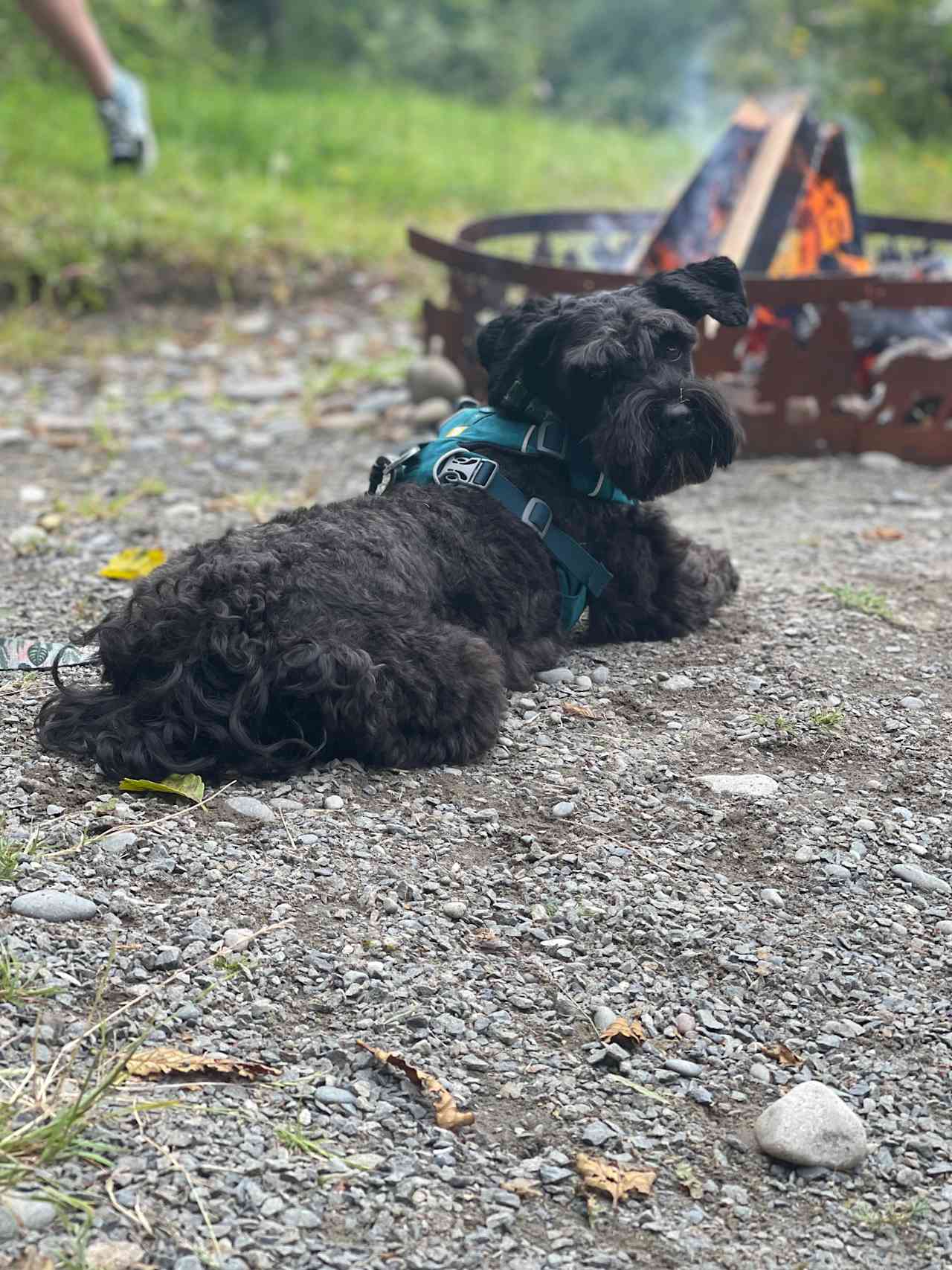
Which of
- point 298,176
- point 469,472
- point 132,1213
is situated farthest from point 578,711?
point 298,176

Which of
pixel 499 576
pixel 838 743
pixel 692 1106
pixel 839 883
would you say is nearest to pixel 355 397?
pixel 499 576

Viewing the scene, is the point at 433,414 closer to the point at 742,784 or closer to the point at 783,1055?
the point at 742,784

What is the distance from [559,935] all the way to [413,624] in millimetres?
1064

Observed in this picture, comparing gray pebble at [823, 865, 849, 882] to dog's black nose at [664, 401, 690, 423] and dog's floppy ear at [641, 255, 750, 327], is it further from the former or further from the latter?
dog's floppy ear at [641, 255, 750, 327]

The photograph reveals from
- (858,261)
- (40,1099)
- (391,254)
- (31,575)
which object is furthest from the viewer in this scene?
(391,254)

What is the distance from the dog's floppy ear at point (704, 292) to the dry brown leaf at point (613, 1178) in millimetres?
2918

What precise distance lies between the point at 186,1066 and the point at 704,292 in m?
3.15

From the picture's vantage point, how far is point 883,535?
6191 millimetres

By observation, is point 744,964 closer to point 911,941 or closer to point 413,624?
point 911,941

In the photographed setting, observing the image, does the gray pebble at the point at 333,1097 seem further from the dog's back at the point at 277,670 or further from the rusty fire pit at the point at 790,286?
the rusty fire pit at the point at 790,286

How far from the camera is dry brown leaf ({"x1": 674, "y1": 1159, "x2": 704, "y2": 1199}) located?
8.75 ft

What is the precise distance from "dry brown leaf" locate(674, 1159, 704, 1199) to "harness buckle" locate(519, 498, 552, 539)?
7.52ft

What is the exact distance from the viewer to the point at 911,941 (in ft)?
11.1

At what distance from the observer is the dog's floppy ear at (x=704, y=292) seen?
4.81 m
